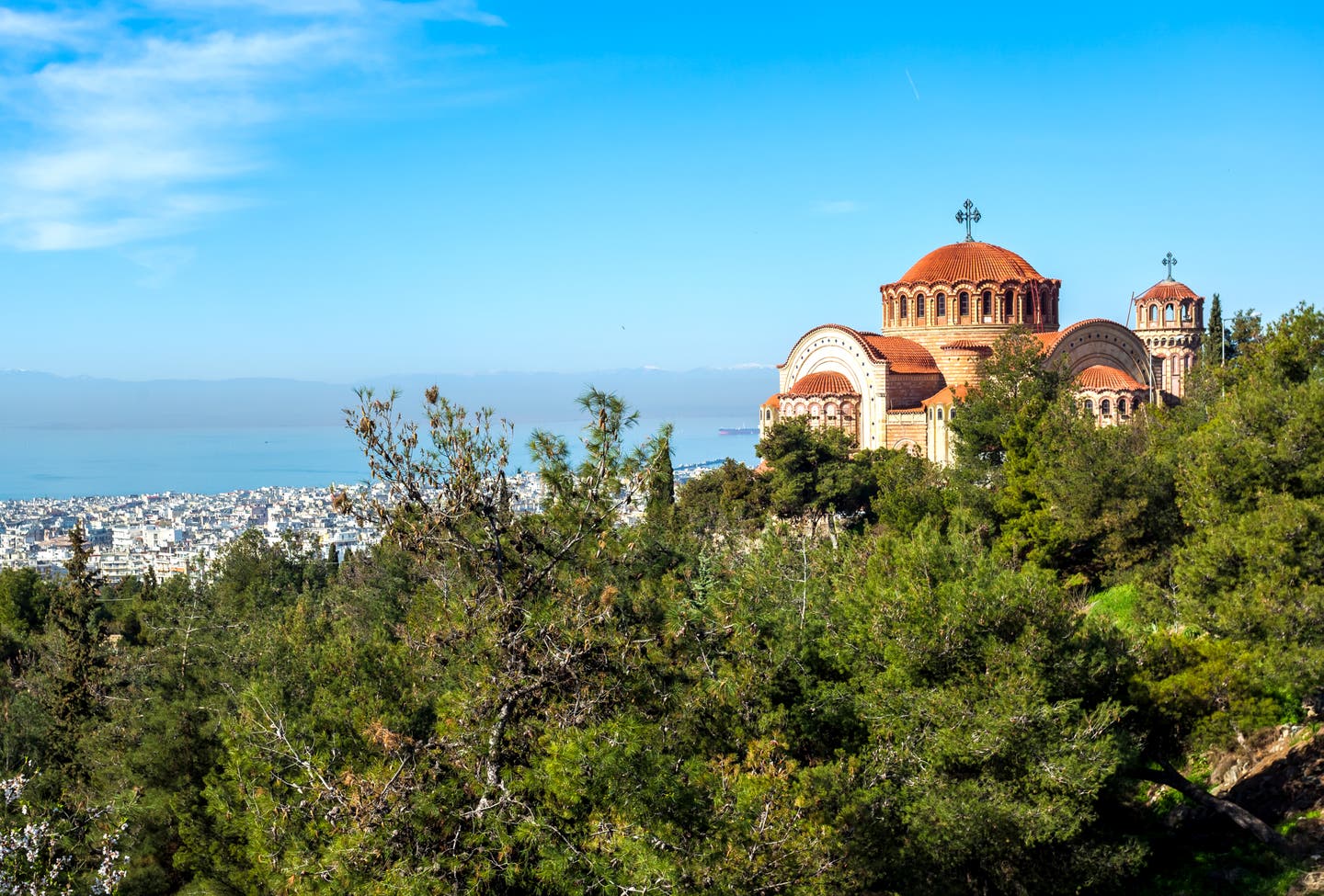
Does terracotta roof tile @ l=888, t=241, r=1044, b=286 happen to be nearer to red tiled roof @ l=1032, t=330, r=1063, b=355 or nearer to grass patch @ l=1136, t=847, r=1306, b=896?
red tiled roof @ l=1032, t=330, r=1063, b=355

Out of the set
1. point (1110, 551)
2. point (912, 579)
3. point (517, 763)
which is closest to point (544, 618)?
point (517, 763)

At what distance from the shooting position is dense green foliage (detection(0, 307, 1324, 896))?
870cm

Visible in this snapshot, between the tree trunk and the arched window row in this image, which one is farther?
the arched window row

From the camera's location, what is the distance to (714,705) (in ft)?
35.6

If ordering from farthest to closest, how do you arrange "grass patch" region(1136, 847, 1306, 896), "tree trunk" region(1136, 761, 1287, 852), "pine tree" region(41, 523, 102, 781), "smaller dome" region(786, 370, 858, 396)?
"smaller dome" region(786, 370, 858, 396) < "pine tree" region(41, 523, 102, 781) < "tree trunk" region(1136, 761, 1287, 852) < "grass patch" region(1136, 847, 1306, 896)

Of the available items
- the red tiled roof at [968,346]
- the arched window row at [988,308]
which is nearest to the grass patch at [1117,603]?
the red tiled roof at [968,346]

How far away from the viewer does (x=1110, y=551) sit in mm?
19859

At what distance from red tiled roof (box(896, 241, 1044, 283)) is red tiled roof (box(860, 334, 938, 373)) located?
8.15 ft

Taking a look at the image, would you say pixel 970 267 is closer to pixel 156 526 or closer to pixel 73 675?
pixel 73 675

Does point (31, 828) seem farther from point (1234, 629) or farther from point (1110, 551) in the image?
point (1110, 551)

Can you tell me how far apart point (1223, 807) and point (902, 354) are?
1064 inches

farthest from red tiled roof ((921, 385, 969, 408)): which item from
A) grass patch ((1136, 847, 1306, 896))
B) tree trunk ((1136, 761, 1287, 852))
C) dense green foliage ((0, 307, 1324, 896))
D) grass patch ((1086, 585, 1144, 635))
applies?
grass patch ((1136, 847, 1306, 896))

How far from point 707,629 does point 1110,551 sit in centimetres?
1131

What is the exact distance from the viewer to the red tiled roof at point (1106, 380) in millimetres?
33406
